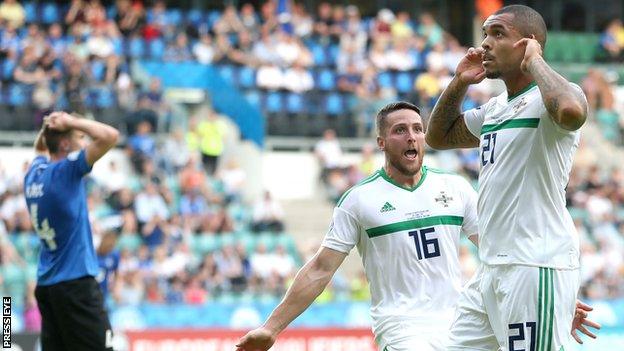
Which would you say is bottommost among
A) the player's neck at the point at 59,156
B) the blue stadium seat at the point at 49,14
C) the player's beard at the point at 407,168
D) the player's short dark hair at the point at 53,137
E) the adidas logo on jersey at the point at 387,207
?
the adidas logo on jersey at the point at 387,207

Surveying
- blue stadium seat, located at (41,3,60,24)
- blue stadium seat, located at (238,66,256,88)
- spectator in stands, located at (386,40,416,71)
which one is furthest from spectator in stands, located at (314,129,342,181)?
blue stadium seat, located at (41,3,60,24)

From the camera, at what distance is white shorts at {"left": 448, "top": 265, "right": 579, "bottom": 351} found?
5.98m

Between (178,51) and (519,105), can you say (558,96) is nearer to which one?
(519,105)

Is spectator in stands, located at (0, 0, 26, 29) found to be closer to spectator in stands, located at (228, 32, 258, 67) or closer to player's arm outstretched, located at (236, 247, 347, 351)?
spectator in stands, located at (228, 32, 258, 67)

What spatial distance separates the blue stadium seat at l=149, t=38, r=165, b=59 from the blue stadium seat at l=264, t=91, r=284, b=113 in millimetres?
2275

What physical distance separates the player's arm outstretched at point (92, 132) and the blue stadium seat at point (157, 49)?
15.3m

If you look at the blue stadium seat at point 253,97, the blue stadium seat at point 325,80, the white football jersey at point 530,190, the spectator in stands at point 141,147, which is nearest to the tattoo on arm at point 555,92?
the white football jersey at point 530,190

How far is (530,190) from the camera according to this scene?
611 cm

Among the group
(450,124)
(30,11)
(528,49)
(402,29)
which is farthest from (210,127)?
(528,49)

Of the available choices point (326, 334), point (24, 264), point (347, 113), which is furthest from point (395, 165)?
point (347, 113)

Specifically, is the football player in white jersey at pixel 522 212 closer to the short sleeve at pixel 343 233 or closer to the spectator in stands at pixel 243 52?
the short sleeve at pixel 343 233

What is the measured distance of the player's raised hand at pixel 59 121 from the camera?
28.6 feet

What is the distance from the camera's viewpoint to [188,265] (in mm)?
18328

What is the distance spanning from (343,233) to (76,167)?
243 centimetres
